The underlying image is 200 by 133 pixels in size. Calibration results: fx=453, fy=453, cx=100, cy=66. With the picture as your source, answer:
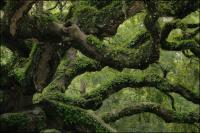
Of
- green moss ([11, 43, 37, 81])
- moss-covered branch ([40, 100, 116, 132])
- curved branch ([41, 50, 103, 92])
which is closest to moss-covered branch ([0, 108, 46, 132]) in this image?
moss-covered branch ([40, 100, 116, 132])

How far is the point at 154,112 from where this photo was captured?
1029 cm

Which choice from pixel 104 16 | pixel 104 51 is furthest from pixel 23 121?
pixel 104 16

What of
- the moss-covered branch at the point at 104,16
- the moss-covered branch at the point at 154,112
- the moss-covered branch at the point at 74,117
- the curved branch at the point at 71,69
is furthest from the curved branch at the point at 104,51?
the moss-covered branch at the point at 154,112

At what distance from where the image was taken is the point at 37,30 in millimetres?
8109

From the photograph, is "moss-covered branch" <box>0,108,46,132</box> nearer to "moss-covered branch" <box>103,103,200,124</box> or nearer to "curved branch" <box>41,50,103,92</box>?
"curved branch" <box>41,50,103,92</box>

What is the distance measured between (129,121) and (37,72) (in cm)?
979

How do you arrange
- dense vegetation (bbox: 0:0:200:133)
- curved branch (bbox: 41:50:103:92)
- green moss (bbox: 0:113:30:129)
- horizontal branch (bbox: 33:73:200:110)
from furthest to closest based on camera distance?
curved branch (bbox: 41:50:103:92) < horizontal branch (bbox: 33:73:200:110) < green moss (bbox: 0:113:30:129) < dense vegetation (bbox: 0:0:200:133)

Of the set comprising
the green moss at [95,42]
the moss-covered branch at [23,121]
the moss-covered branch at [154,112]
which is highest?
the green moss at [95,42]

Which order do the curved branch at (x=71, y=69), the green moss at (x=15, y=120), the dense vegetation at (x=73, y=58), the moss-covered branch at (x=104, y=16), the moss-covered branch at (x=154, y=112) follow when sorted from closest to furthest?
the dense vegetation at (x=73, y=58), the green moss at (x=15, y=120), the moss-covered branch at (x=104, y=16), the curved branch at (x=71, y=69), the moss-covered branch at (x=154, y=112)

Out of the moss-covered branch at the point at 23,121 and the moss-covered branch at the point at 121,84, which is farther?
the moss-covered branch at the point at 121,84

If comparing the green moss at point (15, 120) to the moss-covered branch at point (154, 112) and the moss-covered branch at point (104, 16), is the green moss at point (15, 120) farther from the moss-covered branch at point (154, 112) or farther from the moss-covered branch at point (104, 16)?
the moss-covered branch at point (104, 16)

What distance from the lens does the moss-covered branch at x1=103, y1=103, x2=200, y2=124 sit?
9.85m

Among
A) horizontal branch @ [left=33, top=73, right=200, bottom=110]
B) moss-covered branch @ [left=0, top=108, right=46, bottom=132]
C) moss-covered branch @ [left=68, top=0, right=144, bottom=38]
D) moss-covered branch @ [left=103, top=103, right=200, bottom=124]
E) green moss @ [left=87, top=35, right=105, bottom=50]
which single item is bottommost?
moss-covered branch @ [left=0, top=108, right=46, bottom=132]

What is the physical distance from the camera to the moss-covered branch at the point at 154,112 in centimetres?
985
